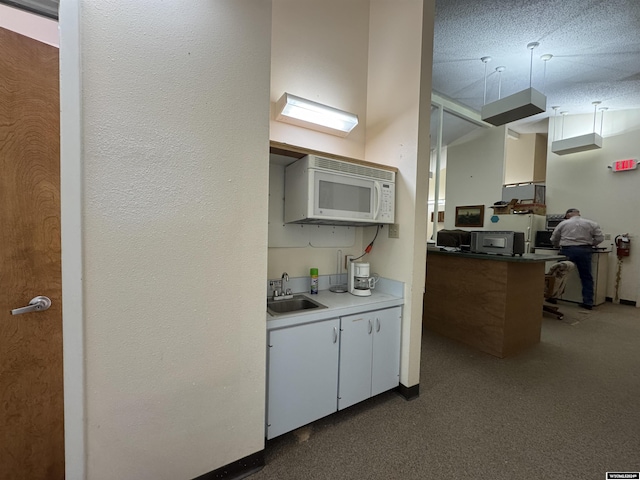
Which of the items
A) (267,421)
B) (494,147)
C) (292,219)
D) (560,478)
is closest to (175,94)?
(292,219)

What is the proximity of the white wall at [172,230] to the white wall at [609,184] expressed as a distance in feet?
22.4

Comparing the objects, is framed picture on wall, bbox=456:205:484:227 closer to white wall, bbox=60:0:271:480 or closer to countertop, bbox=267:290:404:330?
countertop, bbox=267:290:404:330

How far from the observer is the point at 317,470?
1446 mm

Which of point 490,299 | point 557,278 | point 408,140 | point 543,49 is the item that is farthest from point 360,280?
point 543,49

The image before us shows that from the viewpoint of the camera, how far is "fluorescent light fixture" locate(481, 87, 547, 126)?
3.23 meters

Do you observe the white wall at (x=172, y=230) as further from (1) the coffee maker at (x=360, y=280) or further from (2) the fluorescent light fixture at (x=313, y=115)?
(1) the coffee maker at (x=360, y=280)

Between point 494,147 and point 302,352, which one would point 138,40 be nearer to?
point 302,352

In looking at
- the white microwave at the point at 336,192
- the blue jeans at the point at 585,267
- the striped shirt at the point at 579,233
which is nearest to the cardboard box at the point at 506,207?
the striped shirt at the point at 579,233

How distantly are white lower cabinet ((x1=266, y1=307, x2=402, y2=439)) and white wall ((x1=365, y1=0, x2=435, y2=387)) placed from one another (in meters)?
0.17

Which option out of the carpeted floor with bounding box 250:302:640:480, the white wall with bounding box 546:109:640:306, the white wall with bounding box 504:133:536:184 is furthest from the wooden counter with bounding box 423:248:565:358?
the white wall with bounding box 504:133:536:184

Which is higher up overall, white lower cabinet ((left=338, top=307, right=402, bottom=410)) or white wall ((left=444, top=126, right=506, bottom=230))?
white wall ((left=444, top=126, right=506, bottom=230))

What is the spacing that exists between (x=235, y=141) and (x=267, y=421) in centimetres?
157

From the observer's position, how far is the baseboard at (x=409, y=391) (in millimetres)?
2053

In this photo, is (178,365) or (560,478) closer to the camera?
(178,365)
